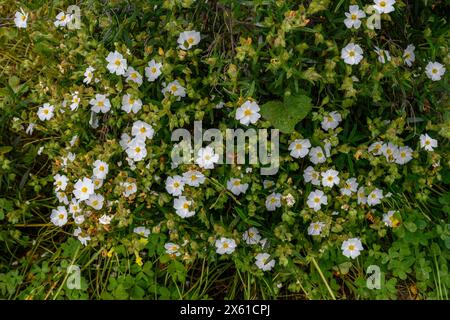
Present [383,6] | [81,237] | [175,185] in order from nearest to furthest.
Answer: [383,6], [175,185], [81,237]

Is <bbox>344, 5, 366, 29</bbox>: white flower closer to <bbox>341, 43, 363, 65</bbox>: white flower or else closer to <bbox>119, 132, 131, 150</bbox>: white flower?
<bbox>341, 43, 363, 65</bbox>: white flower

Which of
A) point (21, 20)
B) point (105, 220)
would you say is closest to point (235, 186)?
point (105, 220)

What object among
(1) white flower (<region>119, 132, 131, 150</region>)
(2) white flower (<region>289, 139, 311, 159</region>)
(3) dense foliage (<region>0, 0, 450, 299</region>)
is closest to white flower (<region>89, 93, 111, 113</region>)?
(3) dense foliage (<region>0, 0, 450, 299</region>)

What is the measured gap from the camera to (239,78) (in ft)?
5.75

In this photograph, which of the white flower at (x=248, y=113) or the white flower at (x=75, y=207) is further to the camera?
the white flower at (x=75, y=207)

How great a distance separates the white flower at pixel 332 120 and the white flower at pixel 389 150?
0.66 ft

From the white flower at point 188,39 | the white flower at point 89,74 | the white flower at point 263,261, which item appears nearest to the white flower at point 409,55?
the white flower at point 188,39

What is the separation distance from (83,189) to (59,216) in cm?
24

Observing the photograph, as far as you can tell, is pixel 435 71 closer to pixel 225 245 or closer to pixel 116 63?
pixel 225 245

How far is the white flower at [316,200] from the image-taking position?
1.86m

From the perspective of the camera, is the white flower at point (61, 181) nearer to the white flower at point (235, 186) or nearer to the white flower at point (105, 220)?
the white flower at point (105, 220)

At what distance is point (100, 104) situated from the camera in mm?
1868

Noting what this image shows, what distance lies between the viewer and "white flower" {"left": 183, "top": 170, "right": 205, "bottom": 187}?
5.90 feet

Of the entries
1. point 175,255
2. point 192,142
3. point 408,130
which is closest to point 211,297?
point 175,255
